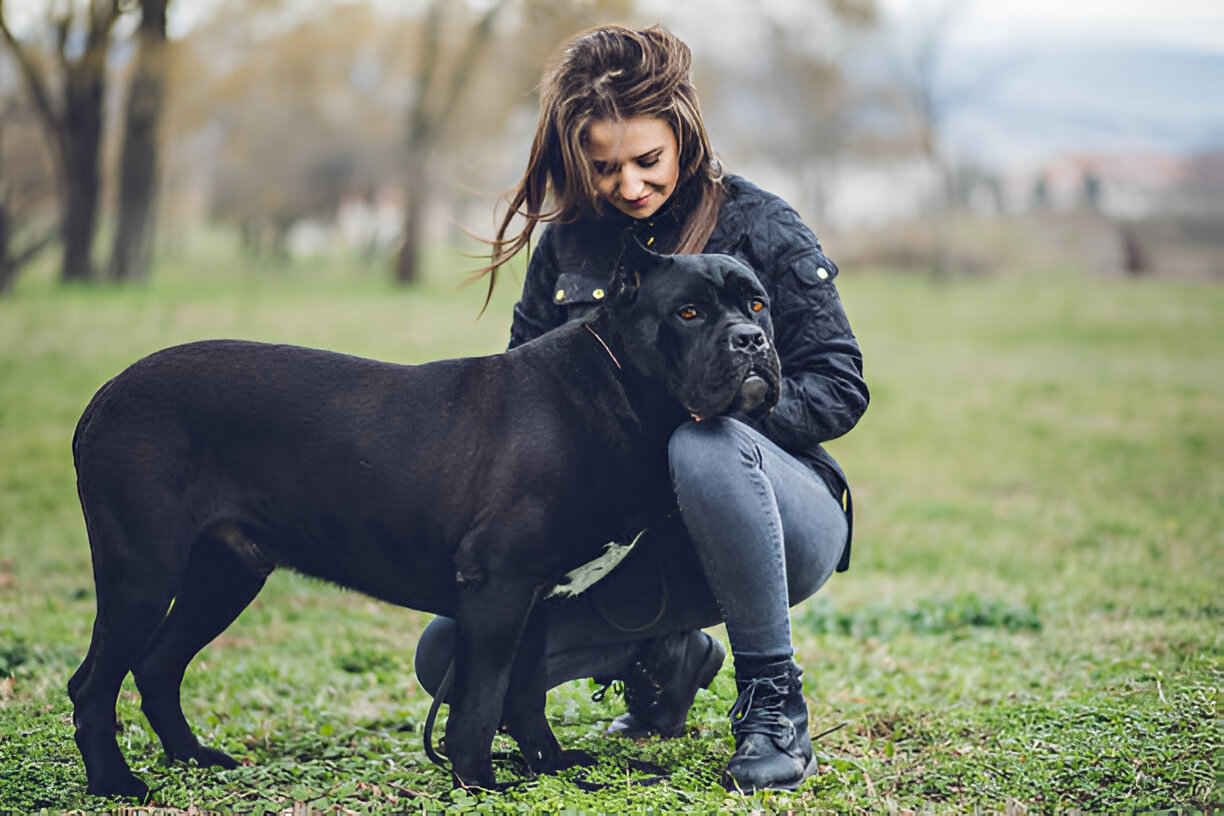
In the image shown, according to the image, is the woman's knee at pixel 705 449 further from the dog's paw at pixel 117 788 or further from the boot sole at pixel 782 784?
the dog's paw at pixel 117 788

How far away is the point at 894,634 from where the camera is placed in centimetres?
584

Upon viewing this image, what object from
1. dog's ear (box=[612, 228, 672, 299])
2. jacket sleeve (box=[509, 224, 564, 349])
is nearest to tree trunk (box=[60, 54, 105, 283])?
jacket sleeve (box=[509, 224, 564, 349])

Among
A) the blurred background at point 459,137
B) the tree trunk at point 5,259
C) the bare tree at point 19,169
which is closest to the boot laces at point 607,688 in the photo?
the blurred background at point 459,137

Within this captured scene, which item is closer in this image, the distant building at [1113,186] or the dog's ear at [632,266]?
the dog's ear at [632,266]

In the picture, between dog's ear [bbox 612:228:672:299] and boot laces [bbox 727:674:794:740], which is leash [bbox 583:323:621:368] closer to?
dog's ear [bbox 612:228:672:299]

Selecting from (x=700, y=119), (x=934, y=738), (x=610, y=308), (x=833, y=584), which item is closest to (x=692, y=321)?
(x=610, y=308)

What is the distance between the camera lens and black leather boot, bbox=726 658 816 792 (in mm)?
3266

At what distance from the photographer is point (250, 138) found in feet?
117

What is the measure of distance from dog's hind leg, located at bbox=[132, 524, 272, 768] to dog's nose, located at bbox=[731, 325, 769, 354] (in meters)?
1.59

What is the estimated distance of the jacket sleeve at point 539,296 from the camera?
13.4ft

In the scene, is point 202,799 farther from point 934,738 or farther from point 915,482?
point 915,482

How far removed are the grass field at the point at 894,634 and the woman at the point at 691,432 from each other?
0.85 feet

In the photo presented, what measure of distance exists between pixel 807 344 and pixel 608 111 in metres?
0.95

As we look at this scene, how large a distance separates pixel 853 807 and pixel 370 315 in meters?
15.5
